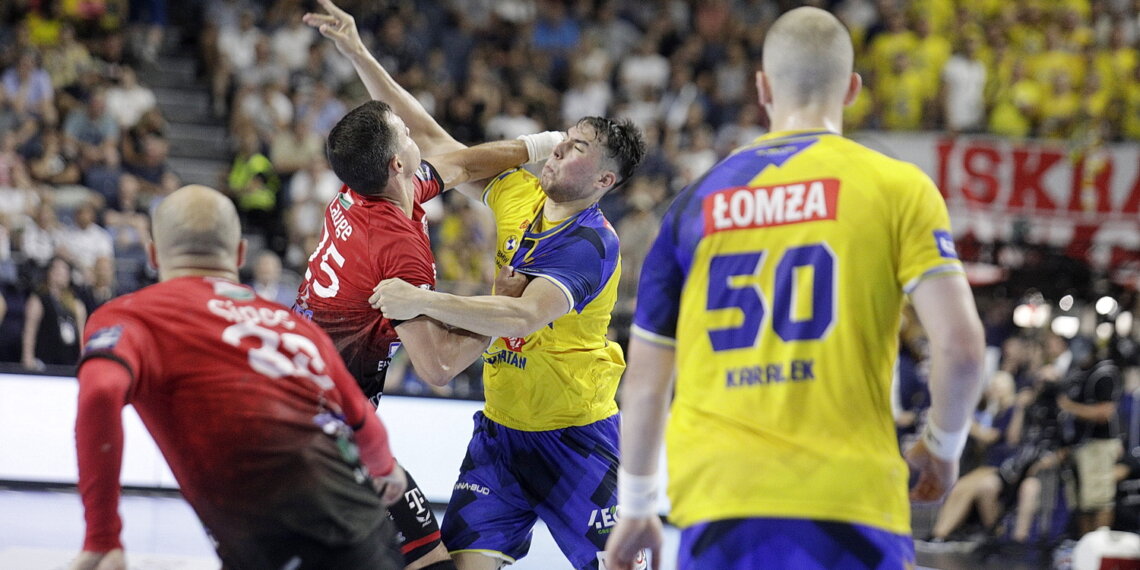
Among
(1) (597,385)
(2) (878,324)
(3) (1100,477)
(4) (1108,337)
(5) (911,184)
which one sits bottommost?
(3) (1100,477)

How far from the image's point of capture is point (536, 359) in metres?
5.38

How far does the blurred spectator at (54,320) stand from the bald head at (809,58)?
9419 millimetres

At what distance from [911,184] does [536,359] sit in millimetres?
2474

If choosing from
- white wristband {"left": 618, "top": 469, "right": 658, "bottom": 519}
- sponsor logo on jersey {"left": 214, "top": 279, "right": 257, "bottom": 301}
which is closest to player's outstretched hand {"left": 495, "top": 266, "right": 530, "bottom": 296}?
sponsor logo on jersey {"left": 214, "top": 279, "right": 257, "bottom": 301}

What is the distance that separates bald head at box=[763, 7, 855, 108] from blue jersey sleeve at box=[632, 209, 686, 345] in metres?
0.51

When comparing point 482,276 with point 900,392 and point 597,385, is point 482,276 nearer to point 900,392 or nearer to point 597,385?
point 900,392

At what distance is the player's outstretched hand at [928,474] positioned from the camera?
337 cm

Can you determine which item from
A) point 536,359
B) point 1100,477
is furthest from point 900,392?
point 536,359

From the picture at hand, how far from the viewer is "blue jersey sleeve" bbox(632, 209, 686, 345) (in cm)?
340

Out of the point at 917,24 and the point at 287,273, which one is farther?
the point at 917,24

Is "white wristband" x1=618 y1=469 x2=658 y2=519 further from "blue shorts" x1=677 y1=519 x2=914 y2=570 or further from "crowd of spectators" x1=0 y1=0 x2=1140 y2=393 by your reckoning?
"crowd of spectators" x1=0 y1=0 x2=1140 y2=393

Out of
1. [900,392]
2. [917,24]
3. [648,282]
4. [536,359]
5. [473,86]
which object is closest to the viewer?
[648,282]

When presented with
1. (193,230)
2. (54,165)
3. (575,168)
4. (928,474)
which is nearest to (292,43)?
(54,165)

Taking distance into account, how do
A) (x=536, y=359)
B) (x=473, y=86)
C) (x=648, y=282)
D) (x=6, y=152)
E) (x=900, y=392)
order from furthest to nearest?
(x=473, y=86) → (x=6, y=152) → (x=900, y=392) → (x=536, y=359) → (x=648, y=282)
